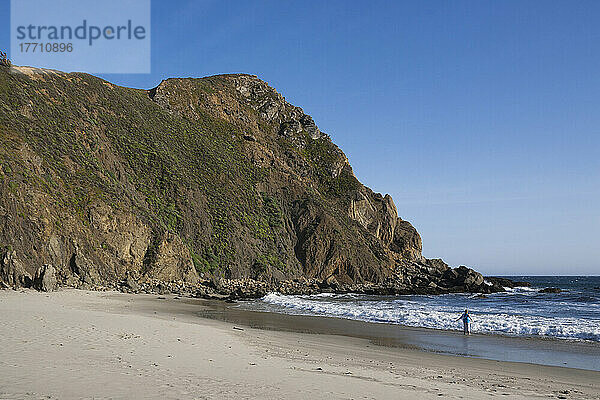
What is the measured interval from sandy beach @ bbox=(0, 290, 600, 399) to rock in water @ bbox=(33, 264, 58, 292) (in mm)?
12208

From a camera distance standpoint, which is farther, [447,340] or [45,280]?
[45,280]

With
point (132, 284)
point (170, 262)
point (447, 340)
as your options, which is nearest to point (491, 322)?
point (447, 340)

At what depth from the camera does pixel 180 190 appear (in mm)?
54062

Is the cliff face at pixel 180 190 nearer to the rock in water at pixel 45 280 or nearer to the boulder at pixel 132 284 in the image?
the rock in water at pixel 45 280

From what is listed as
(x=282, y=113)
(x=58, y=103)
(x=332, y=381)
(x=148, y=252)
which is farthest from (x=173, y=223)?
(x=332, y=381)

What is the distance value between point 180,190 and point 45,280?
2593 cm

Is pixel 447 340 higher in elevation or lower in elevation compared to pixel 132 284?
lower

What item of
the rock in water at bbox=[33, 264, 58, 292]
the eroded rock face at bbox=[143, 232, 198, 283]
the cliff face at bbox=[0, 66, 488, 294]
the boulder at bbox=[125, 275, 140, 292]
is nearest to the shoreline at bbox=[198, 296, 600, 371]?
the rock in water at bbox=[33, 264, 58, 292]

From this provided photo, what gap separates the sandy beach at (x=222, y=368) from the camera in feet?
25.7

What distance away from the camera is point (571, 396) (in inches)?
390

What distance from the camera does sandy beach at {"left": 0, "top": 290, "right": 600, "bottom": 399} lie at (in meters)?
7.84

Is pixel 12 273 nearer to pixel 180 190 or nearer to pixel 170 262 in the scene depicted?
pixel 170 262

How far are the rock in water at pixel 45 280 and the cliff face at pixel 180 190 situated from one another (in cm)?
92

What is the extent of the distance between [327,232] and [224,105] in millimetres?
28347
